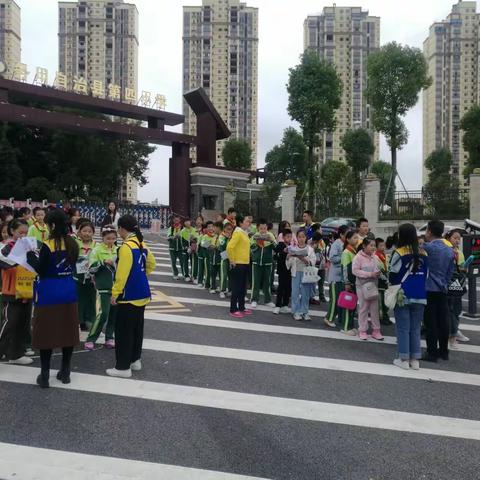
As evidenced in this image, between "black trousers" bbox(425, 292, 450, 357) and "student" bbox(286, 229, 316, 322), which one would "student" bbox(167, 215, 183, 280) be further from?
"black trousers" bbox(425, 292, 450, 357)

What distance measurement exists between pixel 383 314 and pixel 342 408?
14.3 ft

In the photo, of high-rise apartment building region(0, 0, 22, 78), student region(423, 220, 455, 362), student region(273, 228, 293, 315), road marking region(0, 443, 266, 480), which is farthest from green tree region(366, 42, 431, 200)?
high-rise apartment building region(0, 0, 22, 78)

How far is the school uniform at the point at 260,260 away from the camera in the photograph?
32.2 feet

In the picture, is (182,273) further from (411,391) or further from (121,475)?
(121,475)

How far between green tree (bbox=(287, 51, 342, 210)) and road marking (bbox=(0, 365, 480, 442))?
26.2 meters

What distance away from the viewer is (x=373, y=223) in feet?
76.8

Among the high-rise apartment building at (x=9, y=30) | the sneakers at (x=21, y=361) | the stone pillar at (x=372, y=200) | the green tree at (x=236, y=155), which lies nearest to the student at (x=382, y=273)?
the sneakers at (x=21, y=361)

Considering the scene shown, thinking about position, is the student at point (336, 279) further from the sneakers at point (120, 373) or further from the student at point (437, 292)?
the sneakers at point (120, 373)

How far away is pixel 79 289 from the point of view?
732cm

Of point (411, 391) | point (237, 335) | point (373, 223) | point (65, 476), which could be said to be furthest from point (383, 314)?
point (373, 223)

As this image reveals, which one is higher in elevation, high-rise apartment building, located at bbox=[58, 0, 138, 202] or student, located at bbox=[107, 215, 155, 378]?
high-rise apartment building, located at bbox=[58, 0, 138, 202]

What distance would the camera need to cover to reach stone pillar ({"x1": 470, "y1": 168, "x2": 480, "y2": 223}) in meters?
21.1

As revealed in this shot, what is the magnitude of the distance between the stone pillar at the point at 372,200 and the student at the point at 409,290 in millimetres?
17477

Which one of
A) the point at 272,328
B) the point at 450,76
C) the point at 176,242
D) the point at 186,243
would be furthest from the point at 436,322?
the point at 450,76
